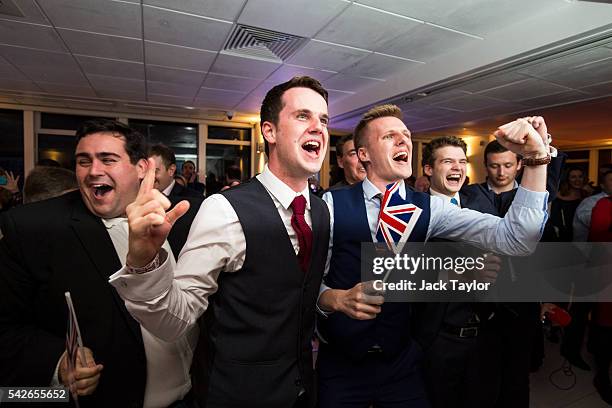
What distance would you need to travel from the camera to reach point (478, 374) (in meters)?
1.76

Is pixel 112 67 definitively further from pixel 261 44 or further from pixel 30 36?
pixel 261 44

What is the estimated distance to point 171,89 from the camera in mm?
5902

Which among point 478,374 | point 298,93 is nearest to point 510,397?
point 478,374

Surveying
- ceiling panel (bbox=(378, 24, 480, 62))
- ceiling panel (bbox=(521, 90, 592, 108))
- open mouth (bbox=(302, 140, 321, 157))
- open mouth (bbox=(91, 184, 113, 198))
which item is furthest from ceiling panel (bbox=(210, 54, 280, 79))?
ceiling panel (bbox=(521, 90, 592, 108))

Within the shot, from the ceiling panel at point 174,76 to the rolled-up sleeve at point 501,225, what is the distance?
4570 mm

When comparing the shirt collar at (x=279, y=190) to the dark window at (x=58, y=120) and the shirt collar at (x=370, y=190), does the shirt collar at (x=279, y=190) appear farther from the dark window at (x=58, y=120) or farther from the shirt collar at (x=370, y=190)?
the dark window at (x=58, y=120)

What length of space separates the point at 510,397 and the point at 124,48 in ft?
16.3

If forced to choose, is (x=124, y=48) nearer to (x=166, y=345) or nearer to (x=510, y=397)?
(x=166, y=345)

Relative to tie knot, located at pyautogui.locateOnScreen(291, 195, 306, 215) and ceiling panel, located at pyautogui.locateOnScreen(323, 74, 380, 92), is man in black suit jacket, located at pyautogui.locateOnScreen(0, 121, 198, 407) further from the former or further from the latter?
ceiling panel, located at pyautogui.locateOnScreen(323, 74, 380, 92)

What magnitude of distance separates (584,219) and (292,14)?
3295 mm

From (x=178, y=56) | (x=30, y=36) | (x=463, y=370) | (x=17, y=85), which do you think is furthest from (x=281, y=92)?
(x=17, y=85)

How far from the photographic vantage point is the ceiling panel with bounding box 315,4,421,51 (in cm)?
324

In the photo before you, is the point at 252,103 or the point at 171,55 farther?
the point at 252,103

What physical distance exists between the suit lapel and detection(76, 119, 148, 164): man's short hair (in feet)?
1.05
